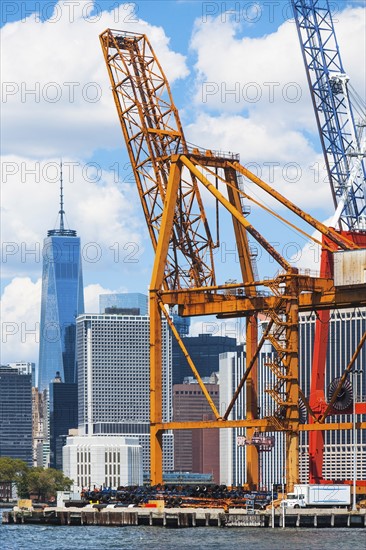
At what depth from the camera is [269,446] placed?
340 ft

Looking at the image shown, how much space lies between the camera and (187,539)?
87000mm

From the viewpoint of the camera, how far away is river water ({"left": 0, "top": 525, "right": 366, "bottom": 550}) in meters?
82.4

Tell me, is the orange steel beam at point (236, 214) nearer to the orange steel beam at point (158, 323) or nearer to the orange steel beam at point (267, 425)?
the orange steel beam at point (158, 323)

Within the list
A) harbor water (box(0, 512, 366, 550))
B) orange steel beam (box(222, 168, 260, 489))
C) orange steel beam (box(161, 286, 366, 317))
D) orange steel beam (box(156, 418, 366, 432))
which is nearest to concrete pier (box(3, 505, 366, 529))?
harbor water (box(0, 512, 366, 550))

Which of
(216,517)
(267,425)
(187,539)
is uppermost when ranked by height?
(267,425)

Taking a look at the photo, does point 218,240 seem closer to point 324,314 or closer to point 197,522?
point 324,314

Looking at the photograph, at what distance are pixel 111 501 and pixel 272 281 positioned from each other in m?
19.8

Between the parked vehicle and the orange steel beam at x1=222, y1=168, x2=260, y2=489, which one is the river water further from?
the orange steel beam at x1=222, y1=168, x2=260, y2=489

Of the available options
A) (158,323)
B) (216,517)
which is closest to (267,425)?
(216,517)

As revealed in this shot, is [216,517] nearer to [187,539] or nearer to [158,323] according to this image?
[187,539]

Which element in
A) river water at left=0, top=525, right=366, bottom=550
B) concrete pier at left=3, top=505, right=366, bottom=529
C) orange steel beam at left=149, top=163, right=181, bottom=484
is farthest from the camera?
orange steel beam at left=149, top=163, right=181, bottom=484

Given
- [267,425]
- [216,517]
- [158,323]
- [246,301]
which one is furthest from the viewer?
[158,323]

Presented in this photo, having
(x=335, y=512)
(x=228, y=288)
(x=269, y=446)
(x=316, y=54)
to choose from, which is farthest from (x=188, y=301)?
(x=316, y=54)

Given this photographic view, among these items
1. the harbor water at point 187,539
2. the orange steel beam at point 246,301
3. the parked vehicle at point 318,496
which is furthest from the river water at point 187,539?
the orange steel beam at point 246,301
